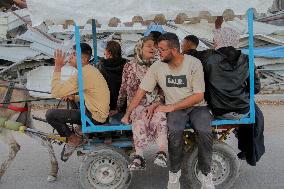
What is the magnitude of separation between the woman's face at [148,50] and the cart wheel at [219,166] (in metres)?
1.13

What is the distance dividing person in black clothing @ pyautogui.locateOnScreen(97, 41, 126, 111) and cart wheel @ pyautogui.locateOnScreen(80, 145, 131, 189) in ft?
2.52

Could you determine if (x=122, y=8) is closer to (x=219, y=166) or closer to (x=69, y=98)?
(x=69, y=98)

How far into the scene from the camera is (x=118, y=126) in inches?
221

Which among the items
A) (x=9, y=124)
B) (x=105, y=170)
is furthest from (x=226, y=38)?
(x=9, y=124)

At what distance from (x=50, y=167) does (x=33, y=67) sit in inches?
219

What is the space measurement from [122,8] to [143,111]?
3.67ft

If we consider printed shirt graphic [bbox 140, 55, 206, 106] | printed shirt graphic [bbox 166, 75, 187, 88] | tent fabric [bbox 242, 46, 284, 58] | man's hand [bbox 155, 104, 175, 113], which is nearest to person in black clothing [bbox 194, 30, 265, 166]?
printed shirt graphic [bbox 140, 55, 206, 106]

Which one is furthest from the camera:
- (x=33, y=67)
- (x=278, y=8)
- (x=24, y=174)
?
(x=278, y=8)

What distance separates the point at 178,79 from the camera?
5504 mm

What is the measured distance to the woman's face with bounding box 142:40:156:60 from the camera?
582cm

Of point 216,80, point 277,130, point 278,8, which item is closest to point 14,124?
point 216,80

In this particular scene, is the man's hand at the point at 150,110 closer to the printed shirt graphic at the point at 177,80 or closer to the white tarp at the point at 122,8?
the printed shirt graphic at the point at 177,80

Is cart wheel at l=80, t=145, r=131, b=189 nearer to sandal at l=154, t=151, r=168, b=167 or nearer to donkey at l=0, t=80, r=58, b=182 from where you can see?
sandal at l=154, t=151, r=168, b=167

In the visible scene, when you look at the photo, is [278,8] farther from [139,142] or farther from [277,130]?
[139,142]
